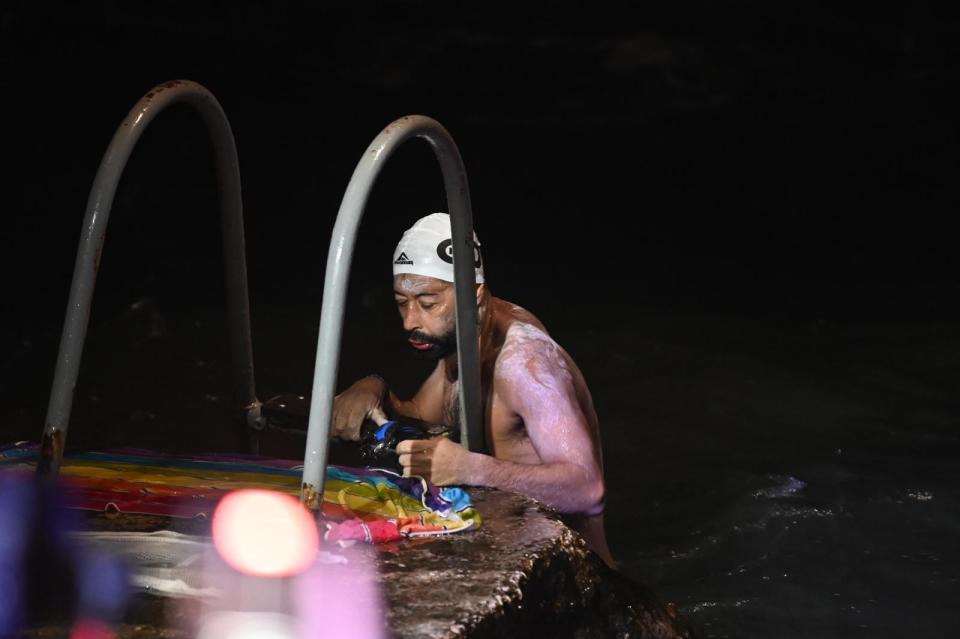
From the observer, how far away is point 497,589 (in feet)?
10.4

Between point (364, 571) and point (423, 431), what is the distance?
1162 mm

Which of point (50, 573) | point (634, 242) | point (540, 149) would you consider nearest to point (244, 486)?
point (50, 573)

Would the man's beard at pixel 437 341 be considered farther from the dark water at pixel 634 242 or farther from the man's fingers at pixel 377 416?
the dark water at pixel 634 242

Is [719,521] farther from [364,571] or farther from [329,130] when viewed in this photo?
[329,130]

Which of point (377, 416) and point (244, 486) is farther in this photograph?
point (377, 416)

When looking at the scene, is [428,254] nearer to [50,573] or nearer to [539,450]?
[539,450]

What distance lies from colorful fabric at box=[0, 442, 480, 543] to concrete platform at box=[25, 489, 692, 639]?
7 centimetres

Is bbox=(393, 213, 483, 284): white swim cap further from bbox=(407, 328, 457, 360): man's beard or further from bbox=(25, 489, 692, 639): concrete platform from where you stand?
bbox=(25, 489, 692, 639): concrete platform

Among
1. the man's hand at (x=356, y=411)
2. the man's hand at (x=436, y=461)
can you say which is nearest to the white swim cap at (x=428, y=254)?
the man's hand at (x=356, y=411)

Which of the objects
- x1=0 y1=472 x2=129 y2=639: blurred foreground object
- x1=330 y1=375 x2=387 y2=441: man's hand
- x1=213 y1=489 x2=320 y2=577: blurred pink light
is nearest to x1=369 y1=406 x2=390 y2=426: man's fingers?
x1=330 y1=375 x2=387 y2=441: man's hand

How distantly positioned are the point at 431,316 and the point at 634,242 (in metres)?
10.3

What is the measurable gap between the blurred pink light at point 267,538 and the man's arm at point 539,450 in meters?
0.58

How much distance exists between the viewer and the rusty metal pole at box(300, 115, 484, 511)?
3.18 meters

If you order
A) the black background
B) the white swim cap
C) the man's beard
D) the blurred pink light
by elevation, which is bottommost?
the blurred pink light
